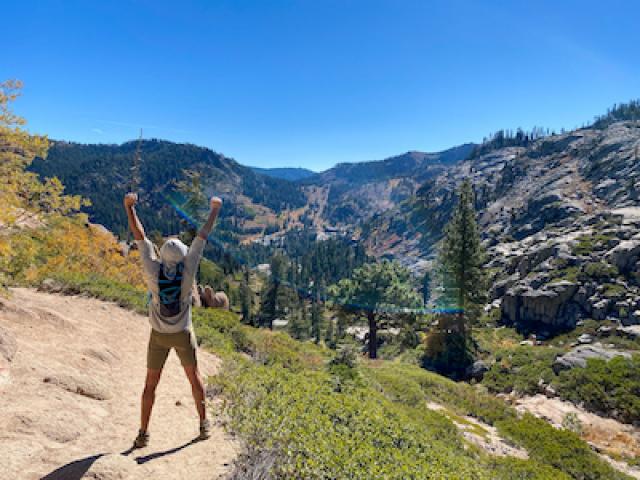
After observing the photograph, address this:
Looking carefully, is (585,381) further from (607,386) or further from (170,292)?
(170,292)

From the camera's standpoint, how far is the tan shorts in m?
4.40

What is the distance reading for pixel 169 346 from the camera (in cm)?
446

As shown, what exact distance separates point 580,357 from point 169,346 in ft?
91.1

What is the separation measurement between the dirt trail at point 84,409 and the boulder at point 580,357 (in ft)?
77.1

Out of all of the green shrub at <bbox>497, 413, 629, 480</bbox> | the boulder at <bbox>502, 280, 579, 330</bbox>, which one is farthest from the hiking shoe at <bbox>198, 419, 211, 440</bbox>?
the boulder at <bbox>502, 280, 579, 330</bbox>

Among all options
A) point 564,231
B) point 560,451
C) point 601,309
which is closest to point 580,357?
point 560,451

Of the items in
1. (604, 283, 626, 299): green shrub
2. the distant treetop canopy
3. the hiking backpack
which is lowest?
(604, 283, 626, 299): green shrub

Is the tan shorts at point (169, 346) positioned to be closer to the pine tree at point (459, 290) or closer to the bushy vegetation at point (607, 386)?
the bushy vegetation at point (607, 386)

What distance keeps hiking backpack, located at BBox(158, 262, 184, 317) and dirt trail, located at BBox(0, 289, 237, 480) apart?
5.21 feet

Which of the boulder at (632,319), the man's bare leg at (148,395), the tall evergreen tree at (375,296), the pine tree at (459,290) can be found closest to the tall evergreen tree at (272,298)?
the tall evergreen tree at (375,296)

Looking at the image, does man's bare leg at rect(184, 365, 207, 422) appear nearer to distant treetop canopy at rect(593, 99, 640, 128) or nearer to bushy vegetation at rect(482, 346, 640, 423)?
bushy vegetation at rect(482, 346, 640, 423)

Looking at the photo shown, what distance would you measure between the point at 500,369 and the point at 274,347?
2091 centimetres

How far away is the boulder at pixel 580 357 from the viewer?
23.3 metres

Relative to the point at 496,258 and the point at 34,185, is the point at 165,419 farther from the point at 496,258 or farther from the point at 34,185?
the point at 496,258
